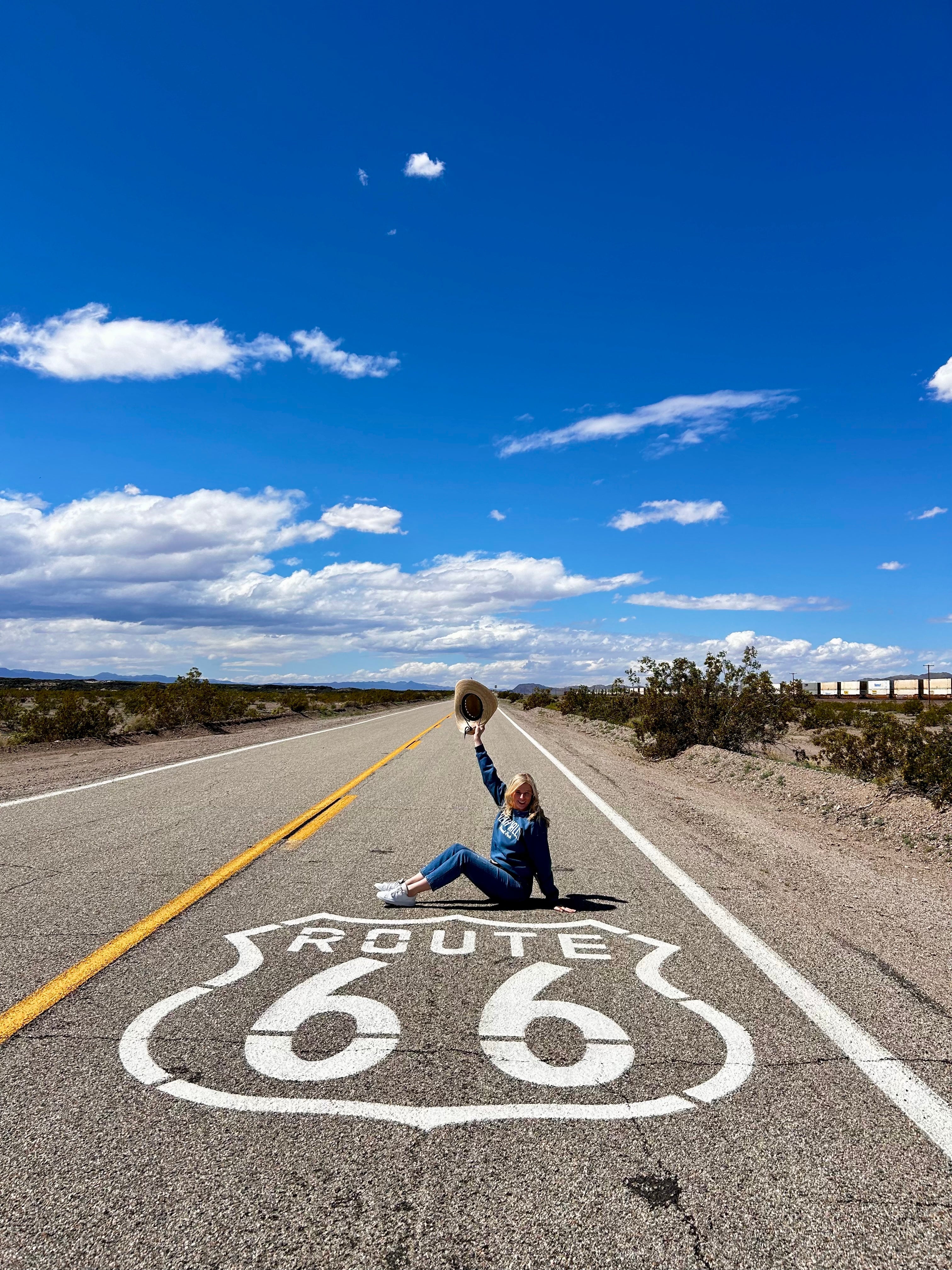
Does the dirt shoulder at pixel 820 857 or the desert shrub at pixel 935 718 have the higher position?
the desert shrub at pixel 935 718

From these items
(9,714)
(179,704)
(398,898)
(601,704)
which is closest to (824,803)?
(398,898)

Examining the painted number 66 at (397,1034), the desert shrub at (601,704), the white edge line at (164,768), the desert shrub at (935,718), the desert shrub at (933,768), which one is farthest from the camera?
the desert shrub at (601,704)

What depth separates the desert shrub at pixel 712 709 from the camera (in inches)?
719

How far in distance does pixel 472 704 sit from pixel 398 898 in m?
1.45

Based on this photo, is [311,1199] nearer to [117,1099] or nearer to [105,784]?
[117,1099]

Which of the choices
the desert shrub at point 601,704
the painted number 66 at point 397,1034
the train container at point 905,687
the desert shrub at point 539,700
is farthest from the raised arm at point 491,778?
the train container at point 905,687

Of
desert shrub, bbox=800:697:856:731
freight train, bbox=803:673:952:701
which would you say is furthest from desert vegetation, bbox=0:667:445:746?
freight train, bbox=803:673:952:701

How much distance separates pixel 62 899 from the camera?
5727 millimetres

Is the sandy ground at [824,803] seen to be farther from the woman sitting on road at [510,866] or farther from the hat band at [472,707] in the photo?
the hat band at [472,707]

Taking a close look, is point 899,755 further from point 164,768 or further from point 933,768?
point 164,768

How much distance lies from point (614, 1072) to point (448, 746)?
16907 mm

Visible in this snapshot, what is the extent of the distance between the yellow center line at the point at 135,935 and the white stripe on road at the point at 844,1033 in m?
3.49

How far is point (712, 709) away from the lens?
1872 centimetres

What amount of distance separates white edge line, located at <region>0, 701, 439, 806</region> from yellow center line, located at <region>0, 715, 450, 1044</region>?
3931mm
